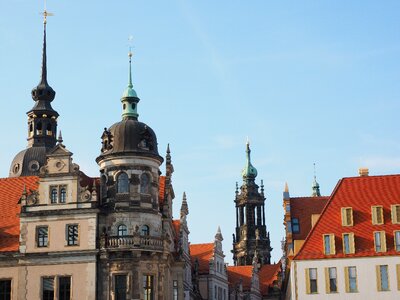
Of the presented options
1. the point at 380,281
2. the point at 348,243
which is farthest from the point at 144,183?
the point at 380,281

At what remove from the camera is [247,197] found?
136 metres

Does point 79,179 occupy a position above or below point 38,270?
above

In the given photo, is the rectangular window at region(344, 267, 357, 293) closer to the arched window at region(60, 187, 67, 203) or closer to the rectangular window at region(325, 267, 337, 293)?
the rectangular window at region(325, 267, 337, 293)

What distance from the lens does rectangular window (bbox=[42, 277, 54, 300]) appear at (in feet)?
222

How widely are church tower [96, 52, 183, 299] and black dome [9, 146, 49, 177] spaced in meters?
22.0

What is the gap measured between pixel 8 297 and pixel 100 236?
8.88 meters

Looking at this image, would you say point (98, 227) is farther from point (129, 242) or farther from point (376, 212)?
point (376, 212)

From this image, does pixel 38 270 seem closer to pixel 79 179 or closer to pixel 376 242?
pixel 79 179

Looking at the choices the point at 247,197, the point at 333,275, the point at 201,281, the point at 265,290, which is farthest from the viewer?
the point at 247,197

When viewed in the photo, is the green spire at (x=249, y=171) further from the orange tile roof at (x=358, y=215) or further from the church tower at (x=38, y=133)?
the orange tile roof at (x=358, y=215)

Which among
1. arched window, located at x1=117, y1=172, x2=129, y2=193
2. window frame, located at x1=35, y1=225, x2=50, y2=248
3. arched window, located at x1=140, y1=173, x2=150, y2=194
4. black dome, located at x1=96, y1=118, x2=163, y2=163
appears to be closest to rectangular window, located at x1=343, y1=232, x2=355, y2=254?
arched window, located at x1=140, y1=173, x2=150, y2=194

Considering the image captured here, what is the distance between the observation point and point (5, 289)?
68.5m

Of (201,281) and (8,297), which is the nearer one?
(8,297)

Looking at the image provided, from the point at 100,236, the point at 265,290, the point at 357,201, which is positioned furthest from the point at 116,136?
the point at 265,290
